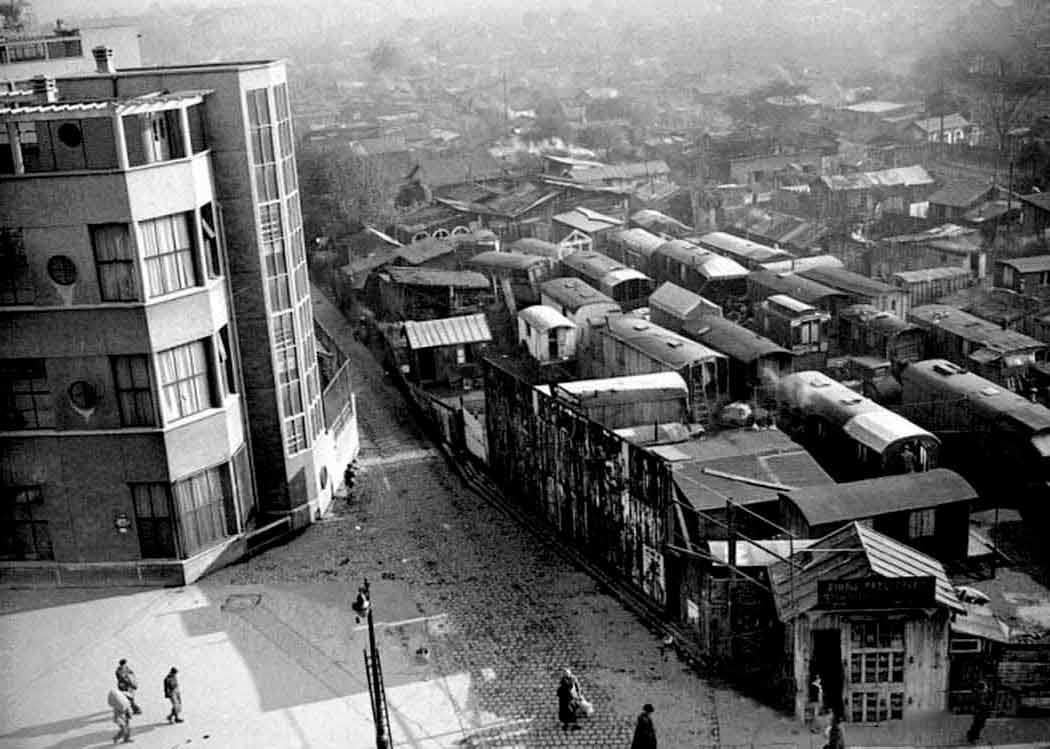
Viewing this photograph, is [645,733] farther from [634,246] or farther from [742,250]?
[634,246]


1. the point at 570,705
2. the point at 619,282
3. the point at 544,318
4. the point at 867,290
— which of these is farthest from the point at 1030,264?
the point at 570,705

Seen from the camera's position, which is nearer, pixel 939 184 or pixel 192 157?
pixel 192 157

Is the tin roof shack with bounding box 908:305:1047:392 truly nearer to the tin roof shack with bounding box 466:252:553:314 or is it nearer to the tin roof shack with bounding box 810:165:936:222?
the tin roof shack with bounding box 466:252:553:314

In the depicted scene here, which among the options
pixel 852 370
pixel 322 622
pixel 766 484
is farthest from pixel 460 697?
pixel 852 370

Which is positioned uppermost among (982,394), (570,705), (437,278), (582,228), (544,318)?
(582,228)

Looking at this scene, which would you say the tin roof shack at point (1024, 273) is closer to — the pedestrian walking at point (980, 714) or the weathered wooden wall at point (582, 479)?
the weathered wooden wall at point (582, 479)

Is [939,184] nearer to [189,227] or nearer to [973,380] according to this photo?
[973,380]
